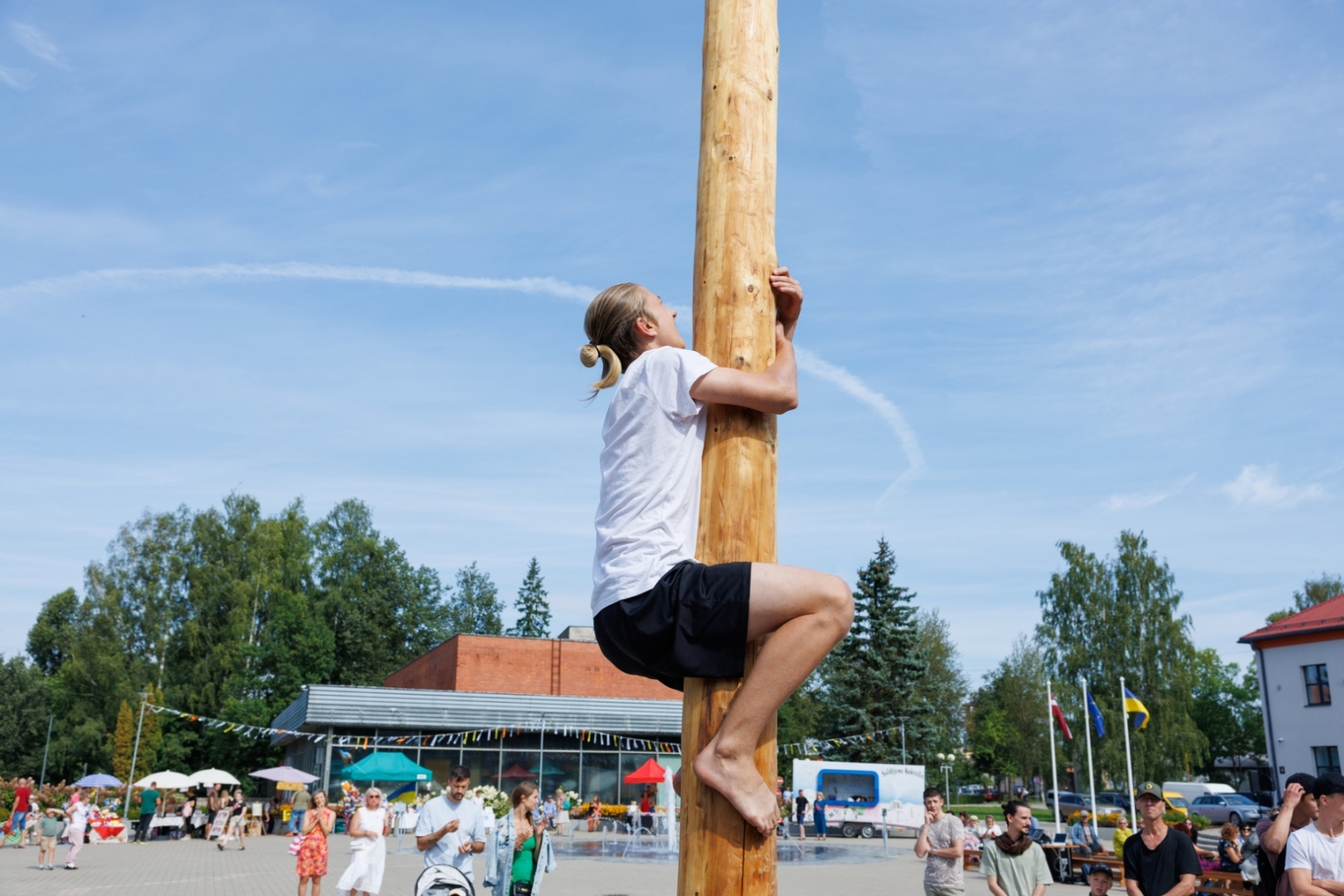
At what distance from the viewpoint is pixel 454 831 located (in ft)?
32.2

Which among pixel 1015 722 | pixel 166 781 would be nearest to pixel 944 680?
pixel 1015 722

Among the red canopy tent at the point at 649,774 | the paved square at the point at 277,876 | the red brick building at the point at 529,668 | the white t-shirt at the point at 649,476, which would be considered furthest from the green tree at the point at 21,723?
the white t-shirt at the point at 649,476

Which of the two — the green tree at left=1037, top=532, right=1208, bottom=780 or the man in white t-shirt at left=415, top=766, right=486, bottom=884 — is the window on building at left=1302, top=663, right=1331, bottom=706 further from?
the man in white t-shirt at left=415, top=766, right=486, bottom=884

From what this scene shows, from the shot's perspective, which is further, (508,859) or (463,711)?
(463,711)

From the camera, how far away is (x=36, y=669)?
67.1m

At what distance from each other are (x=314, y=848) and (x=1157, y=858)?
394 inches

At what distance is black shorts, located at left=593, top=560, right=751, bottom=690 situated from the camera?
2.54 metres

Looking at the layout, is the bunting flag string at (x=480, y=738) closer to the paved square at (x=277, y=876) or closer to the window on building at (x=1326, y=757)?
the paved square at (x=277, y=876)

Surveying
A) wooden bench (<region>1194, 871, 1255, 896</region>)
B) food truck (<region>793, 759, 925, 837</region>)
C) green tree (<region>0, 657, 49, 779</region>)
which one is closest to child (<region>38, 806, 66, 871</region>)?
wooden bench (<region>1194, 871, 1255, 896</region>)

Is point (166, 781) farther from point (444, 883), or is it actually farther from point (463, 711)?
point (444, 883)

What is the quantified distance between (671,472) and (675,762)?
35861mm

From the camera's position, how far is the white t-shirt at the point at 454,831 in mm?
9805

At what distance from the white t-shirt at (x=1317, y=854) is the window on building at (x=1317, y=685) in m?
35.3

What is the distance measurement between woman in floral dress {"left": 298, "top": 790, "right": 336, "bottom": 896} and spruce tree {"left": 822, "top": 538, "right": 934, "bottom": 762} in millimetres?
38613
